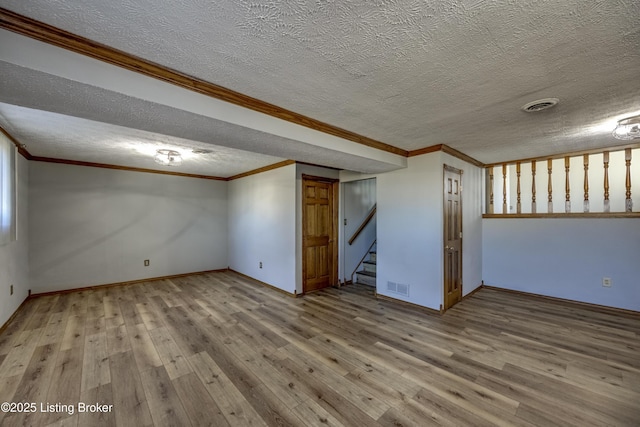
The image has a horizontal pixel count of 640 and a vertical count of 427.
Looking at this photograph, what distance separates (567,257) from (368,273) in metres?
3.13

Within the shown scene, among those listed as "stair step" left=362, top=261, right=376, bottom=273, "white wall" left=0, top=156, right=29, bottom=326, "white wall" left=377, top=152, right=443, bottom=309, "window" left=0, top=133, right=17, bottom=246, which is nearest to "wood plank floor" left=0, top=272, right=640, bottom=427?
"white wall" left=0, top=156, right=29, bottom=326

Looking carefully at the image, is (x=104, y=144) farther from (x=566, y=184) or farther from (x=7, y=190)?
(x=566, y=184)

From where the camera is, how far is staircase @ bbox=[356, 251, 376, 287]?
5086 mm

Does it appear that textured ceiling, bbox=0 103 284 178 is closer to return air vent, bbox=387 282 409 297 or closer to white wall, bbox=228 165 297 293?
white wall, bbox=228 165 297 293

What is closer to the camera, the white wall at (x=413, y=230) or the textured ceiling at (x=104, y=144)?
the textured ceiling at (x=104, y=144)

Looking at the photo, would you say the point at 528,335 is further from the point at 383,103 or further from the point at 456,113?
the point at 383,103

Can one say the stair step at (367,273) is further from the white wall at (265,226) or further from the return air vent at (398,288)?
the white wall at (265,226)

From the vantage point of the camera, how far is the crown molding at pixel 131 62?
4.20 ft

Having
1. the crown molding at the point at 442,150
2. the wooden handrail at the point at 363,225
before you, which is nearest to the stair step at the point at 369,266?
→ the wooden handrail at the point at 363,225

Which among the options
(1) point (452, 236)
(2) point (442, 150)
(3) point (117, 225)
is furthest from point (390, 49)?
(3) point (117, 225)

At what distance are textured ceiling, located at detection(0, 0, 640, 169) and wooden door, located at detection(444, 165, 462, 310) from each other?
1406 mm

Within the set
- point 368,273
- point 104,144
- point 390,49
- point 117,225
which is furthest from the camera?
point 368,273

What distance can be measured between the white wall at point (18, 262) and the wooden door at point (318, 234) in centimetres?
380

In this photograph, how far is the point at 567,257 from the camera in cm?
399
